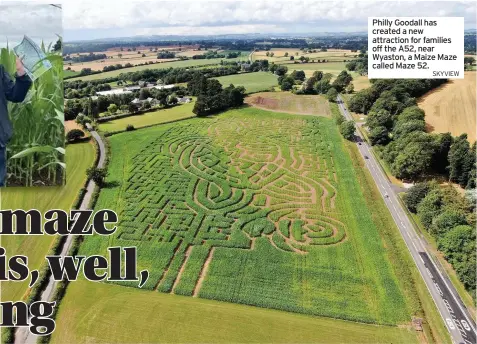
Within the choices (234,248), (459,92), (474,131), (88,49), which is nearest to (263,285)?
(234,248)

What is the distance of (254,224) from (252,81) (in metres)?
73.5

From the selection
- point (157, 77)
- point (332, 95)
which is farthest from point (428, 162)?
point (157, 77)

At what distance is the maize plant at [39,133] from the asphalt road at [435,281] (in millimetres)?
33285

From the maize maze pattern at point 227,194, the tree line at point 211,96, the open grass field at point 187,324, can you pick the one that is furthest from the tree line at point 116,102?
the open grass field at point 187,324

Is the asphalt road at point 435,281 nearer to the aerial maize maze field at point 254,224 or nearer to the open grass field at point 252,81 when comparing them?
the aerial maize maze field at point 254,224

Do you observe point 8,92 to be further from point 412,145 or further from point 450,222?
point 412,145

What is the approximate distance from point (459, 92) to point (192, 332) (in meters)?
86.3

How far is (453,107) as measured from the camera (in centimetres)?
7862

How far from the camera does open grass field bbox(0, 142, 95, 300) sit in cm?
3062

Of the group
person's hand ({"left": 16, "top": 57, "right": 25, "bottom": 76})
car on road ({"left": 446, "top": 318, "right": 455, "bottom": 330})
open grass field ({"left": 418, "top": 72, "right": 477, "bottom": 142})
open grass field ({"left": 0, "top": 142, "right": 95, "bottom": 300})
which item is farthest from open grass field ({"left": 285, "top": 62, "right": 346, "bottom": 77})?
person's hand ({"left": 16, "top": 57, "right": 25, "bottom": 76})

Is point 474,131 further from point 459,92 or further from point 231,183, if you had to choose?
point 231,183

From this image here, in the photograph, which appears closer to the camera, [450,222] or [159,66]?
[450,222]

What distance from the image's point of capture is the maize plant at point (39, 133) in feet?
85.7

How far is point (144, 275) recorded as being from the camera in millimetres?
34781
